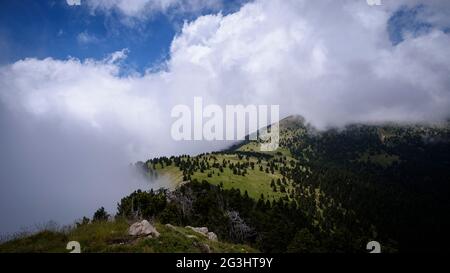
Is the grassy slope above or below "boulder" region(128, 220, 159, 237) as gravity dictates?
below

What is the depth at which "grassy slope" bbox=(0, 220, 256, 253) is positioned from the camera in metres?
18.1

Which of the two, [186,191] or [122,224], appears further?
[186,191]

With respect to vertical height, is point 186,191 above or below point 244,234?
above

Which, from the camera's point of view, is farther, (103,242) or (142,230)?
(142,230)

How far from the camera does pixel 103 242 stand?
18.9m

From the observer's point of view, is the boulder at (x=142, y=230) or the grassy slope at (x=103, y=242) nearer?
the grassy slope at (x=103, y=242)

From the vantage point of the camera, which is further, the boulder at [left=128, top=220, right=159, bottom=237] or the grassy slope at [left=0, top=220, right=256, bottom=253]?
the boulder at [left=128, top=220, right=159, bottom=237]

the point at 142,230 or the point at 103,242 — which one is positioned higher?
the point at 142,230

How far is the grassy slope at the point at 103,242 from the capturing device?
1806 cm

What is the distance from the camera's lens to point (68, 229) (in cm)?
2142

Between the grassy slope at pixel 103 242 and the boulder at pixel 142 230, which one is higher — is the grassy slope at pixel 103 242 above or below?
below

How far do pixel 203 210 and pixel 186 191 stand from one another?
23490mm
